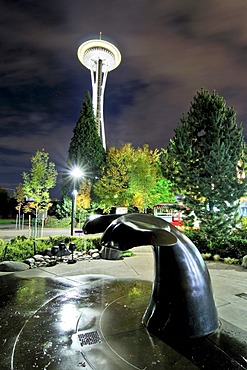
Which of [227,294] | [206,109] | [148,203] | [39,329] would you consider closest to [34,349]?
[39,329]

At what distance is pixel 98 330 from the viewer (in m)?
4.55

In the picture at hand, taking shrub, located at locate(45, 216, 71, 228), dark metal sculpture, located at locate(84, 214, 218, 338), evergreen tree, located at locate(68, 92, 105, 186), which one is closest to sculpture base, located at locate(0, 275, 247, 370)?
dark metal sculpture, located at locate(84, 214, 218, 338)

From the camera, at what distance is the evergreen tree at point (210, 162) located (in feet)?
43.2

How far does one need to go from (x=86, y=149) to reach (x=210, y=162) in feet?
91.5

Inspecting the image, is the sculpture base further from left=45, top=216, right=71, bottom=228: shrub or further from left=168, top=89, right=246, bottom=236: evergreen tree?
left=45, top=216, right=71, bottom=228: shrub

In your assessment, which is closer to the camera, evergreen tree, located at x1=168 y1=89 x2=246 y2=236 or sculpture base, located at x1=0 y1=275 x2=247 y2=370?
sculpture base, located at x1=0 y1=275 x2=247 y2=370

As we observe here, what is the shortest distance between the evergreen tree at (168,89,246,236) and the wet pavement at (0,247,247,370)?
5.71 meters

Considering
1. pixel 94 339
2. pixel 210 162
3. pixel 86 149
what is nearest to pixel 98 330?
pixel 94 339

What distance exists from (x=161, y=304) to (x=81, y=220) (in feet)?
102

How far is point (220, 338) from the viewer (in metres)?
4.37

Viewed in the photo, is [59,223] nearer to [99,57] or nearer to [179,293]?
[179,293]

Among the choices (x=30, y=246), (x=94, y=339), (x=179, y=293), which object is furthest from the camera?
(x=30, y=246)

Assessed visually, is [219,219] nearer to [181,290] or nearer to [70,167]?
[181,290]

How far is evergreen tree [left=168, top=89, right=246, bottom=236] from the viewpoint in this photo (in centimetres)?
1316
